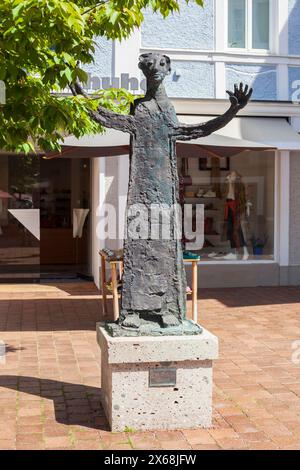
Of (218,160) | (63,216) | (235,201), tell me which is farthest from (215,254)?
(63,216)

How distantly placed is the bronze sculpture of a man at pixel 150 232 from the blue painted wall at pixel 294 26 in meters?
7.98

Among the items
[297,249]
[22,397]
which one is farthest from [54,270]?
[22,397]

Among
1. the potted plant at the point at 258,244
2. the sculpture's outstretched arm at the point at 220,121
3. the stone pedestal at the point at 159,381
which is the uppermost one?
the sculpture's outstretched arm at the point at 220,121

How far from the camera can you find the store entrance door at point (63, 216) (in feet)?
44.3

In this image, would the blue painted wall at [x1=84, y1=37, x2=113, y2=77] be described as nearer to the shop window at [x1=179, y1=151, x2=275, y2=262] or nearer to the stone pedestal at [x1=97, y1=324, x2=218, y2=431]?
the shop window at [x1=179, y1=151, x2=275, y2=262]

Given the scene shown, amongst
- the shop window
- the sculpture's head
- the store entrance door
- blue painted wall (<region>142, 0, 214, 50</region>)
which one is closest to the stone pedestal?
the sculpture's head

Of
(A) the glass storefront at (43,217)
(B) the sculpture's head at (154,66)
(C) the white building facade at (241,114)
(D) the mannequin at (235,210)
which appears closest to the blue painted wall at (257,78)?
(C) the white building facade at (241,114)

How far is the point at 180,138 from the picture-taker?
4.84 m

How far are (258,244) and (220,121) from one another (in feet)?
26.2

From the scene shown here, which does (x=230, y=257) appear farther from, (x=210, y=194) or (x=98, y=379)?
(x=98, y=379)

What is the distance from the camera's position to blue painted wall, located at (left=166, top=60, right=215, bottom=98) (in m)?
11.7

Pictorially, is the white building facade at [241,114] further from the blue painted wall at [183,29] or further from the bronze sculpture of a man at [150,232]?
the bronze sculpture of a man at [150,232]

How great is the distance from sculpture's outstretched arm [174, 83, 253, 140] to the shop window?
743 centimetres

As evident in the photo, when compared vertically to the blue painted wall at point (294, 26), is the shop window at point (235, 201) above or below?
below
